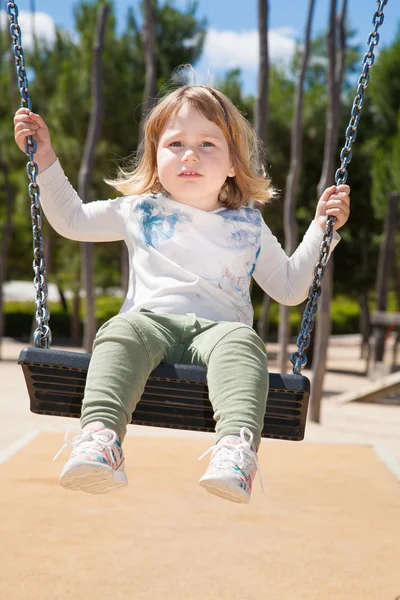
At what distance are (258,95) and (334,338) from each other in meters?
19.0

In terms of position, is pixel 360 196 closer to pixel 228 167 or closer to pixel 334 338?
pixel 334 338

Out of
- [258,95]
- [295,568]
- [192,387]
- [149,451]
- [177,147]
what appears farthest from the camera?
[258,95]

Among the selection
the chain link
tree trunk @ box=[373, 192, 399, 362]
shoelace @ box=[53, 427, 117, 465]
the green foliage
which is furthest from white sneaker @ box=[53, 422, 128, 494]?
the green foliage

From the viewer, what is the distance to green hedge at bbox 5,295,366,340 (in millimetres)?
23125

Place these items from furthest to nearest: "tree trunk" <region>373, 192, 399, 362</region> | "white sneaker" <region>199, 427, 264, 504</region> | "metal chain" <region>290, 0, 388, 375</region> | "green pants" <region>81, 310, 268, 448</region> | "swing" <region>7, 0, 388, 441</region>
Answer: "tree trunk" <region>373, 192, 399, 362</region> < "metal chain" <region>290, 0, 388, 375</region> < "swing" <region>7, 0, 388, 441</region> < "green pants" <region>81, 310, 268, 448</region> < "white sneaker" <region>199, 427, 264, 504</region>

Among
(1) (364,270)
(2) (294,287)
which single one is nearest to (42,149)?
(2) (294,287)

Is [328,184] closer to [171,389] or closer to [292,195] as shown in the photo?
[292,195]

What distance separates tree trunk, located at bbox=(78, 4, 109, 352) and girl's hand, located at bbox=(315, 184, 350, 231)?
23.3 ft

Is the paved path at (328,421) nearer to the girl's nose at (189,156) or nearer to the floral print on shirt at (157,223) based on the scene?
the floral print on shirt at (157,223)

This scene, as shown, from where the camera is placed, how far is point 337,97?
9.50 m

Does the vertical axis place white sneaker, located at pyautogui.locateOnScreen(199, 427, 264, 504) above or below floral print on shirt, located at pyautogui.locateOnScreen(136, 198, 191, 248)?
below

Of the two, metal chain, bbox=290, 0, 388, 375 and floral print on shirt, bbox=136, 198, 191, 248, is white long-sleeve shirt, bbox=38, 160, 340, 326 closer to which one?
floral print on shirt, bbox=136, 198, 191, 248

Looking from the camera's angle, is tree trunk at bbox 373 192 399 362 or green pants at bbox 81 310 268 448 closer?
green pants at bbox 81 310 268 448

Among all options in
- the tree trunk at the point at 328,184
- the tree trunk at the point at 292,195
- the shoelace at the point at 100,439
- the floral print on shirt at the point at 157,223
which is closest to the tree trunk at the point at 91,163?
the tree trunk at the point at 292,195
